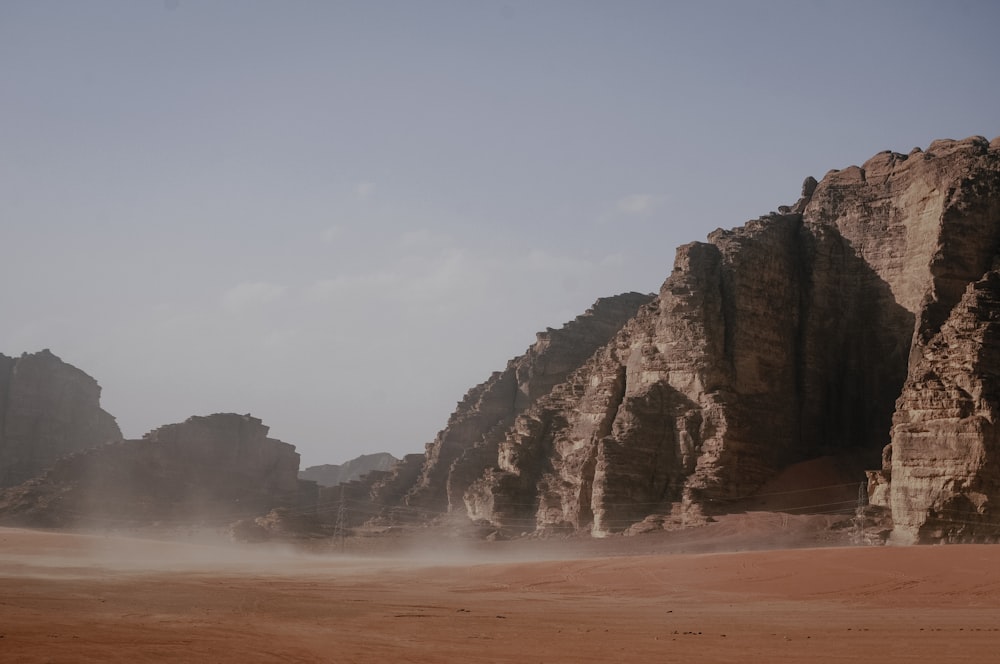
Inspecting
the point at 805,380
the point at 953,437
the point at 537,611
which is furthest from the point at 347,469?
the point at 537,611

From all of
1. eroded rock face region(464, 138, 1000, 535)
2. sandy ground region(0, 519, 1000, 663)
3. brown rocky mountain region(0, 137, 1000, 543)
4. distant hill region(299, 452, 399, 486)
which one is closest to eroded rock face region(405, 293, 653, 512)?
brown rocky mountain region(0, 137, 1000, 543)

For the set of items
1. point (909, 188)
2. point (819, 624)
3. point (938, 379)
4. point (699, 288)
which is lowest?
point (819, 624)

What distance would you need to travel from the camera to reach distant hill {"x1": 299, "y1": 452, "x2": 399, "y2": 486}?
156 metres

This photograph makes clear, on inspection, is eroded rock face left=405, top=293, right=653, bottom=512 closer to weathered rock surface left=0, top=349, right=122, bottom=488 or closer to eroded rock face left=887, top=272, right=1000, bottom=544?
weathered rock surface left=0, top=349, right=122, bottom=488

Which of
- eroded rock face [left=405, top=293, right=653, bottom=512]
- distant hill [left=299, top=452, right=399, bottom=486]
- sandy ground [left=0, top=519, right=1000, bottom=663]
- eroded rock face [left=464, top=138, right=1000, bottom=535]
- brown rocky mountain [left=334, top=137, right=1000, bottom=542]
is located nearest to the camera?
sandy ground [left=0, top=519, right=1000, bottom=663]

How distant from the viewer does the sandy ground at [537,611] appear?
14.9 metres

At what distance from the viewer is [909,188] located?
56.1m

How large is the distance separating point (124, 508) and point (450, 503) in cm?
2722

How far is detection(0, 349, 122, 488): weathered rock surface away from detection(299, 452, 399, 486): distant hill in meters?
51.0

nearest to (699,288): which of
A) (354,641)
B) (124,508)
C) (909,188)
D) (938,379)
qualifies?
(909,188)

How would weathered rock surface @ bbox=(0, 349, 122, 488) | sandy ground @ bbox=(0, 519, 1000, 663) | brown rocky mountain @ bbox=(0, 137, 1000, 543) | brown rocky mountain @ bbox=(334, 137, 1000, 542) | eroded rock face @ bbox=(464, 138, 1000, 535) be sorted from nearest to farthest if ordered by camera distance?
sandy ground @ bbox=(0, 519, 1000, 663), brown rocky mountain @ bbox=(0, 137, 1000, 543), brown rocky mountain @ bbox=(334, 137, 1000, 542), eroded rock face @ bbox=(464, 138, 1000, 535), weathered rock surface @ bbox=(0, 349, 122, 488)

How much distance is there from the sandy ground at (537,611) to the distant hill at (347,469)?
117314mm

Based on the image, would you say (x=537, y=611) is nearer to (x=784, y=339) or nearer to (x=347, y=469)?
(x=784, y=339)

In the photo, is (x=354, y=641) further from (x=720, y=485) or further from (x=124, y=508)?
(x=124, y=508)
